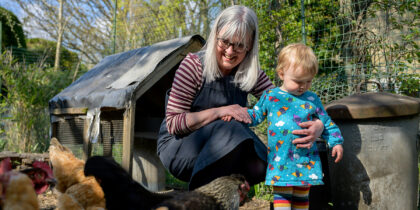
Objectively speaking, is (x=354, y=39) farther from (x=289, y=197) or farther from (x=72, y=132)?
(x=72, y=132)

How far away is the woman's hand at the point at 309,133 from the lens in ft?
6.89

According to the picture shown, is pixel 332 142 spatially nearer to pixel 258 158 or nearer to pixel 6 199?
pixel 258 158

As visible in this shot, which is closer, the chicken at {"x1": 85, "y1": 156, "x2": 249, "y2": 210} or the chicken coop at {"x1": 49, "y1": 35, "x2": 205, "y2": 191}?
the chicken at {"x1": 85, "y1": 156, "x2": 249, "y2": 210}

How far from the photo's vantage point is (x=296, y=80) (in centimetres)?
219

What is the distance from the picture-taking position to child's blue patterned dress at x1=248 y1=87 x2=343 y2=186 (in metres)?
2.11

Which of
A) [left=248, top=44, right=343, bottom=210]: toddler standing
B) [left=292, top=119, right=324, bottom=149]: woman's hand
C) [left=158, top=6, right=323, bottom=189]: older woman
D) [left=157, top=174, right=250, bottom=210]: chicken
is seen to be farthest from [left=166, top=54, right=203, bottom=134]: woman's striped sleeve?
[left=292, top=119, right=324, bottom=149]: woman's hand

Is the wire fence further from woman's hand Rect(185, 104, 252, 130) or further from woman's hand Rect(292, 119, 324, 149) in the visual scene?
woman's hand Rect(185, 104, 252, 130)

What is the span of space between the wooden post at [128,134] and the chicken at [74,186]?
3.87 feet

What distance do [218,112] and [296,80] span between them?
1.85 feet

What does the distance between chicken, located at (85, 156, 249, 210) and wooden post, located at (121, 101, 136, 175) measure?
1611mm

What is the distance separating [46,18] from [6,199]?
12644mm

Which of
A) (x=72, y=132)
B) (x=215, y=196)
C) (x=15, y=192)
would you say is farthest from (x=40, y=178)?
(x=72, y=132)

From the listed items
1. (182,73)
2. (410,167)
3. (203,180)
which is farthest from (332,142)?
(182,73)

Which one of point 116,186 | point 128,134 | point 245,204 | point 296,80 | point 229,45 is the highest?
point 229,45
